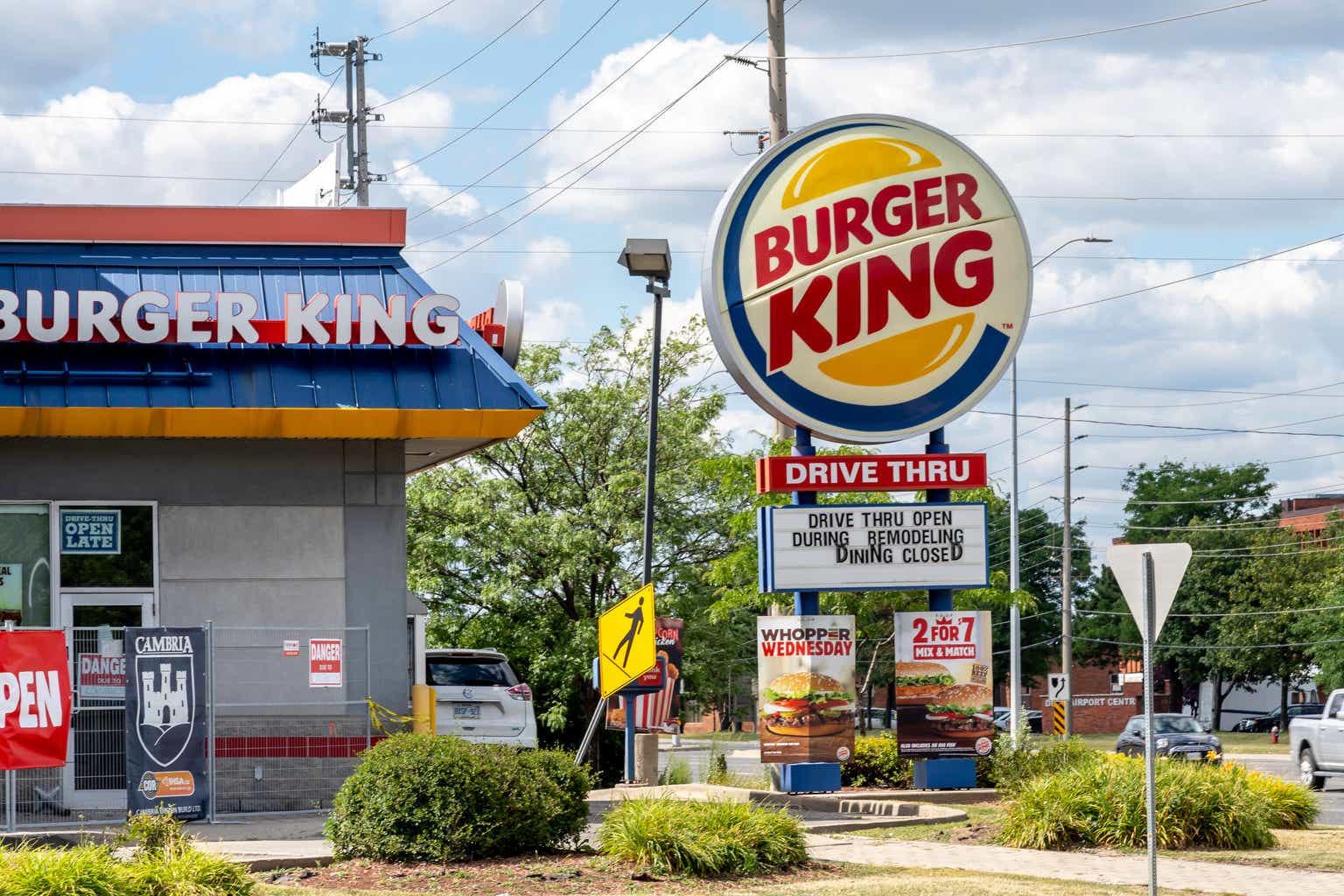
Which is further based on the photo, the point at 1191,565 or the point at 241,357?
the point at 1191,565

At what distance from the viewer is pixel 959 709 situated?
20.5m

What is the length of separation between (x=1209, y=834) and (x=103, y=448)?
40.8 ft

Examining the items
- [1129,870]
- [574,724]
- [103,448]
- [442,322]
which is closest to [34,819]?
[103,448]

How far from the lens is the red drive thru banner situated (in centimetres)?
1527

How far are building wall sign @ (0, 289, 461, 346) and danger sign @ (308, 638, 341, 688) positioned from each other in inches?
131

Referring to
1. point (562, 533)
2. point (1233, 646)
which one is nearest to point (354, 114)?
point (562, 533)

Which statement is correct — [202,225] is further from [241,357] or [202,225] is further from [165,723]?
[165,723]

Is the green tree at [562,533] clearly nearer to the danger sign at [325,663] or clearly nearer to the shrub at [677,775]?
the shrub at [677,775]

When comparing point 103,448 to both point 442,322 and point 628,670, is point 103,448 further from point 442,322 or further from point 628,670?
point 628,670

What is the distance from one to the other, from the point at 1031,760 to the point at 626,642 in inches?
204

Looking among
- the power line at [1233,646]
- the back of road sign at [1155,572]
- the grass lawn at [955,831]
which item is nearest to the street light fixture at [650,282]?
the grass lawn at [955,831]

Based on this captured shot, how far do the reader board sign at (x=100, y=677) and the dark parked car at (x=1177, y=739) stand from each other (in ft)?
78.4

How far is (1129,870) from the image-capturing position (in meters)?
14.1

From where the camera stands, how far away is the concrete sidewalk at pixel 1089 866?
43.8 ft
